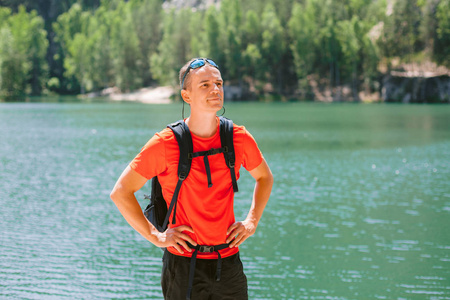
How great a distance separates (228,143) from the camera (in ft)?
12.0

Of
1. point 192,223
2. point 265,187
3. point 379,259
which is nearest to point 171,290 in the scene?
point 192,223

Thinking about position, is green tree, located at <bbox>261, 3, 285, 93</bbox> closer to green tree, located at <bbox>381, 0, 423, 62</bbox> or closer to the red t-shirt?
green tree, located at <bbox>381, 0, 423, 62</bbox>

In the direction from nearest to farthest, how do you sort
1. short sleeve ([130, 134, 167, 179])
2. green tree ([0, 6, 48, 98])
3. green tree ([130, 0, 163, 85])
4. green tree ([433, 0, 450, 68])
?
short sleeve ([130, 134, 167, 179]), green tree ([433, 0, 450, 68]), green tree ([0, 6, 48, 98]), green tree ([130, 0, 163, 85])

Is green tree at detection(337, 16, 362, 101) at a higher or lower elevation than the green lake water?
higher

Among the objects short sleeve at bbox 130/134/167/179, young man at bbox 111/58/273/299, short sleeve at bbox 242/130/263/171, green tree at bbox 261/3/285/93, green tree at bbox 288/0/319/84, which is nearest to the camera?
short sleeve at bbox 130/134/167/179

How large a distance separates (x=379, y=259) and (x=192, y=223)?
9.23 meters

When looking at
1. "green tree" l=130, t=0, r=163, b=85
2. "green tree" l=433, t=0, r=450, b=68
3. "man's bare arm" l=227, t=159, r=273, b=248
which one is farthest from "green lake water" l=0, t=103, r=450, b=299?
"green tree" l=130, t=0, r=163, b=85

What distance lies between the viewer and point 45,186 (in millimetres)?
20562

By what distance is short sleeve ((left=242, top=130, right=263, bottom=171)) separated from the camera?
12.3 ft

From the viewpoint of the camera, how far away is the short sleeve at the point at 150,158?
3480 mm

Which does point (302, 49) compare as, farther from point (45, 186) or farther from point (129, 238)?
point (129, 238)

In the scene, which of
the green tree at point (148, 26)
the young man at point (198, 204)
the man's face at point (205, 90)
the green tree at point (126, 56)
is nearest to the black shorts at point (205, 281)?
the young man at point (198, 204)

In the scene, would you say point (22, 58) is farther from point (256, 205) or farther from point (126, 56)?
point (256, 205)

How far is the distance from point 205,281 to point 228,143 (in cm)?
94
